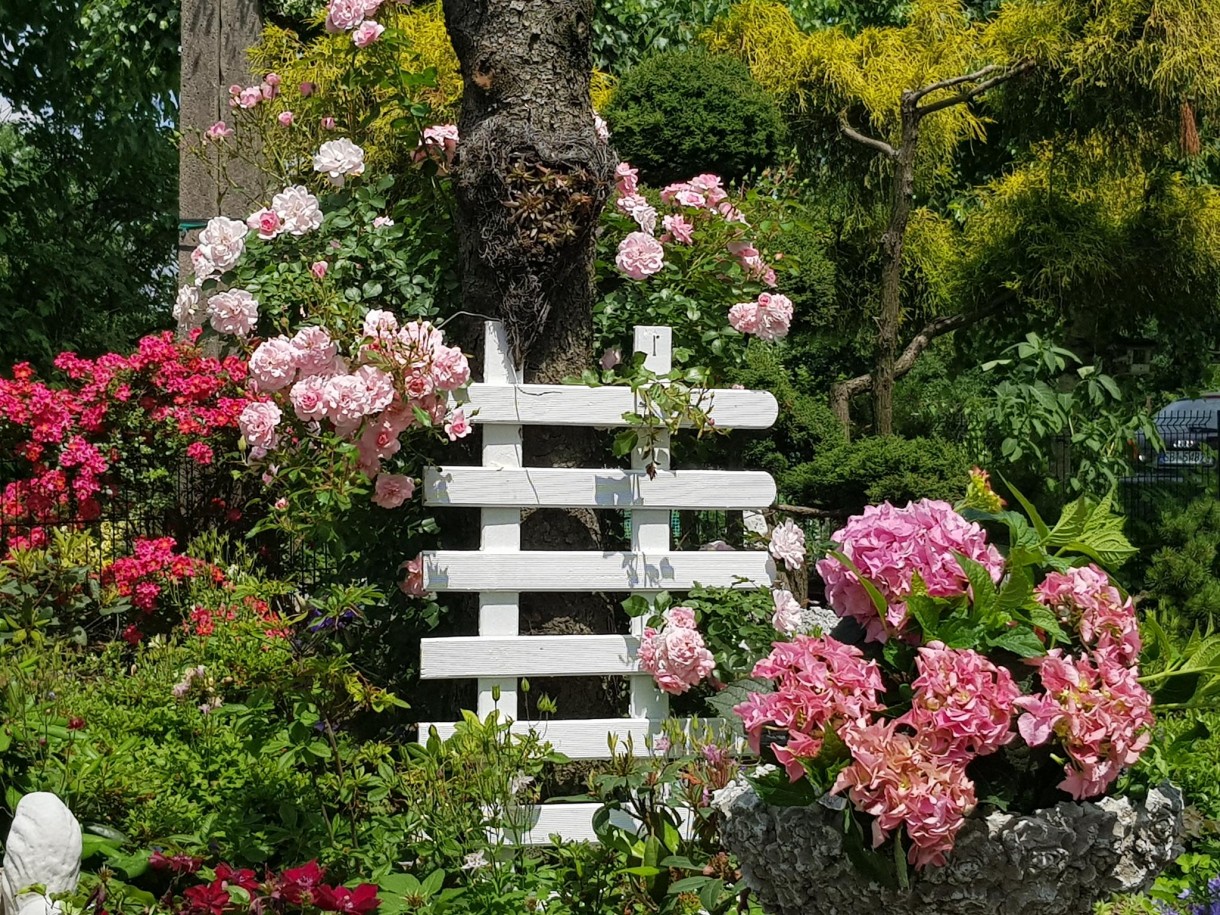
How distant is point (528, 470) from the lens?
3203 mm

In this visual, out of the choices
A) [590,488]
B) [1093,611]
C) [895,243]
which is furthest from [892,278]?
[1093,611]

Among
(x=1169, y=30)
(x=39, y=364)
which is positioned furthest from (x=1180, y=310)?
(x=39, y=364)

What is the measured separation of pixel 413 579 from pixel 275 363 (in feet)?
2.27

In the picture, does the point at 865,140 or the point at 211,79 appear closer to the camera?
the point at 211,79

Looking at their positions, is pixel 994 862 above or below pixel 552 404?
below

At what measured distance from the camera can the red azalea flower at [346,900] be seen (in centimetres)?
219

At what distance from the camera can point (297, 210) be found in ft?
11.7

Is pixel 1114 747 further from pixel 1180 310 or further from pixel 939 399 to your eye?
pixel 939 399

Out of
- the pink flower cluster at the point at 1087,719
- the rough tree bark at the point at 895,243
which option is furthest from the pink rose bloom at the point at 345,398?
the rough tree bark at the point at 895,243

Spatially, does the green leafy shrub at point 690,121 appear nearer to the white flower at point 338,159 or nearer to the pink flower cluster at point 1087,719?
the white flower at point 338,159

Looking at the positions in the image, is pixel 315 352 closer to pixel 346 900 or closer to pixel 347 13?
pixel 347 13

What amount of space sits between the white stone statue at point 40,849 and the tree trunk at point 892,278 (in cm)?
556

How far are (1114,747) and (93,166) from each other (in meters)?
13.2

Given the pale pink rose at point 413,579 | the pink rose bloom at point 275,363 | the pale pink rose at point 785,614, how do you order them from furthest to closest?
the pale pink rose at point 413,579, the pale pink rose at point 785,614, the pink rose bloom at point 275,363
